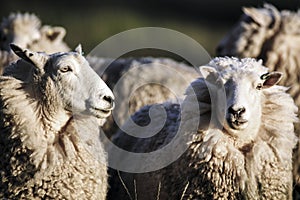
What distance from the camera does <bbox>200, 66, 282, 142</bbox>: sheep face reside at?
5.28 metres

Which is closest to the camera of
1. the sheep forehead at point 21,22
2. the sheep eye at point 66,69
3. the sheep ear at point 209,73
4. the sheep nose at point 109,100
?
the sheep nose at point 109,100

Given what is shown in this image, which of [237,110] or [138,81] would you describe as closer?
[237,110]

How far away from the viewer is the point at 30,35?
28.5 feet

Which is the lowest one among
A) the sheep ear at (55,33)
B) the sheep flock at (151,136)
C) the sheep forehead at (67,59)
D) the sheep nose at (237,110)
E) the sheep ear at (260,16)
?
the sheep ear at (55,33)

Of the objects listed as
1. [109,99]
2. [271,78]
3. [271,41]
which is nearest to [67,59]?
[109,99]

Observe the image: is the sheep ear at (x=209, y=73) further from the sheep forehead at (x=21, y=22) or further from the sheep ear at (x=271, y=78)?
the sheep forehead at (x=21, y=22)

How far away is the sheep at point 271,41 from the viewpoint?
7.53m

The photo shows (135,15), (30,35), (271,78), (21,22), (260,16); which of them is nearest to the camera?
(271,78)

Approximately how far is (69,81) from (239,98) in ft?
3.68

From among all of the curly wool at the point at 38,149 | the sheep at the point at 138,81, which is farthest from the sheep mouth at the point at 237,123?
the sheep at the point at 138,81

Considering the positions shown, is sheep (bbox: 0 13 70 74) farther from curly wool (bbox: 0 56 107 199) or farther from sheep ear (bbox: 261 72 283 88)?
sheep ear (bbox: 261 72 283 88)

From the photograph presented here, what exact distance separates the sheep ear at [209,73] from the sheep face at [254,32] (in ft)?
7.52

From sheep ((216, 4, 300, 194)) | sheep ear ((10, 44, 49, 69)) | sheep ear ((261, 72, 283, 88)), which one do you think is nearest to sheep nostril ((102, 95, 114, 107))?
sheep ear ((10, 44, 49, 69))

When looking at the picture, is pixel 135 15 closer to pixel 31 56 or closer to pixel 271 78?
pixel 271 78
